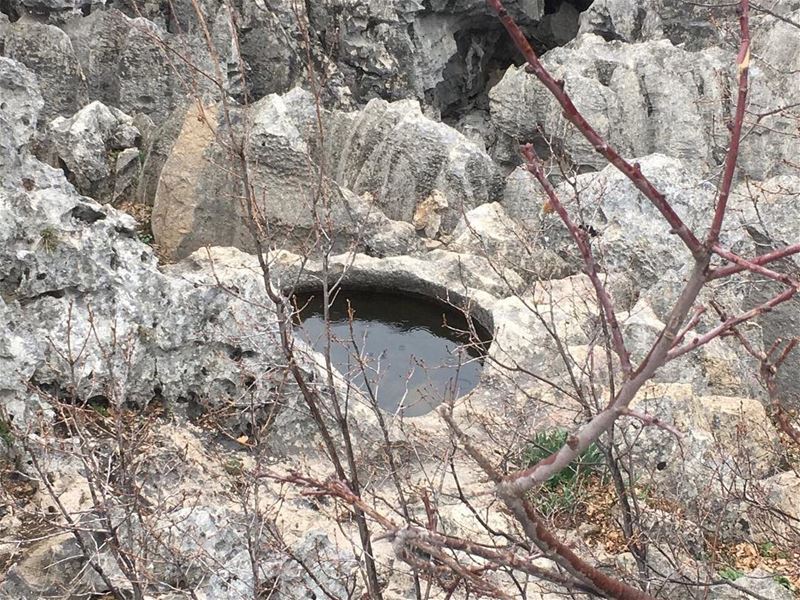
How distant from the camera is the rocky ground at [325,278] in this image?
4480mm

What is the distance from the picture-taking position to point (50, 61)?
13.8m

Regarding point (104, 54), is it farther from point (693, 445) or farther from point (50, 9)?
point (693, 445)

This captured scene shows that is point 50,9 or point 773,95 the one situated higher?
point 773,95

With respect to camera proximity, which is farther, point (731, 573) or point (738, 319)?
point (731, 573)

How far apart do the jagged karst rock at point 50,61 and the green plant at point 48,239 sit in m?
8.13

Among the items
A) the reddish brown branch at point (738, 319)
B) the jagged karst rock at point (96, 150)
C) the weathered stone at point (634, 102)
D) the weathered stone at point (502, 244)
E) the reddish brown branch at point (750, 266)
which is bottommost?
the jagged karst rock at point (96, 150)

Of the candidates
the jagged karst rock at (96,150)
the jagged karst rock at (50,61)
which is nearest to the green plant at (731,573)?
the jagged karst rock at (96,150)

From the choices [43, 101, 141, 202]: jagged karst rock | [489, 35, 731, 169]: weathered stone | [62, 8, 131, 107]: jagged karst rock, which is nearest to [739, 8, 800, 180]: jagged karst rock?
→ [489, 35, 731, 169]: weathered stone

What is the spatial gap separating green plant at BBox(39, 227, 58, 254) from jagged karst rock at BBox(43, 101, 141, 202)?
5.42 metres

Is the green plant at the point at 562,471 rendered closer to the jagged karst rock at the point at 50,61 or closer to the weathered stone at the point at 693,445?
the weathered stone at the point at 693,445

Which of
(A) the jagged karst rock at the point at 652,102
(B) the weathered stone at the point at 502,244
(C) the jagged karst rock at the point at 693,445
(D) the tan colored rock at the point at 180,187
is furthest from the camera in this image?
(A) the jagged karst rock at the point at 652,102

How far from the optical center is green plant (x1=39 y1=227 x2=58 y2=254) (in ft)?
21.3

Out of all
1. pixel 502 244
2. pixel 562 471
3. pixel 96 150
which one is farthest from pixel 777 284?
pixel 96 150

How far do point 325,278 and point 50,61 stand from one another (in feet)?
39.9
